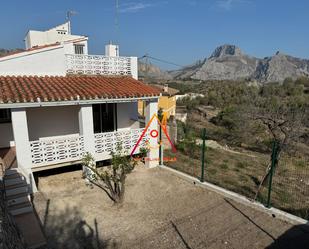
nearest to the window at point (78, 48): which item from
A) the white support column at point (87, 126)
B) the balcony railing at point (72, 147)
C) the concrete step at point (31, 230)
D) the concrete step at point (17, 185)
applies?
the white support column at point (87, 126)

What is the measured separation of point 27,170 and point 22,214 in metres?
1.75

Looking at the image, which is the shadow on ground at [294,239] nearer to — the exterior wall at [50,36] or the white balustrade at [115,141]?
the white balustrade at [115,141]

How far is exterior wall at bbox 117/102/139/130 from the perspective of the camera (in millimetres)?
12039

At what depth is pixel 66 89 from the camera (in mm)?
8680

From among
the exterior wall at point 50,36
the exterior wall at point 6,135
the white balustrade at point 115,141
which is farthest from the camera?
the exterior wall at point 50,36

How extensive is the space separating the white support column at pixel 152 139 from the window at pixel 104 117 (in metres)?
2.08

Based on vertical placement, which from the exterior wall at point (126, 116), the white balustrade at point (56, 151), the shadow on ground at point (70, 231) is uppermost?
the exterior wall at point (126, 116)

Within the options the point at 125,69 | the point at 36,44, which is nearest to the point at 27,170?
the point at 125,69

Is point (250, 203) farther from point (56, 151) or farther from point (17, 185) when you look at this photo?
point (17, 185)

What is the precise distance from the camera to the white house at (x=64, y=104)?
785 centimetres

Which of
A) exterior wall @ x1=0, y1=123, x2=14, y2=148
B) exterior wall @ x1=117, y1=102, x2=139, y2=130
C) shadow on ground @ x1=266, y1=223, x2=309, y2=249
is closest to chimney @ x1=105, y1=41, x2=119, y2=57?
→ exterior wall @ x1=117, y1=102, x2=139, y2=130

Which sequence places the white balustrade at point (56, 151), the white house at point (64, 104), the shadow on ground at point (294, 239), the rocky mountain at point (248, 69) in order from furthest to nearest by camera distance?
the rocky mountain at point (248, 69)
the white balustrade at point (56, 151)
the white house at point (64, 104)
the shadow on ground at point (294, 239)

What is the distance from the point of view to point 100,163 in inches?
429

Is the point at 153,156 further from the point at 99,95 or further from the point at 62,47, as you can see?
the point at 62,47
